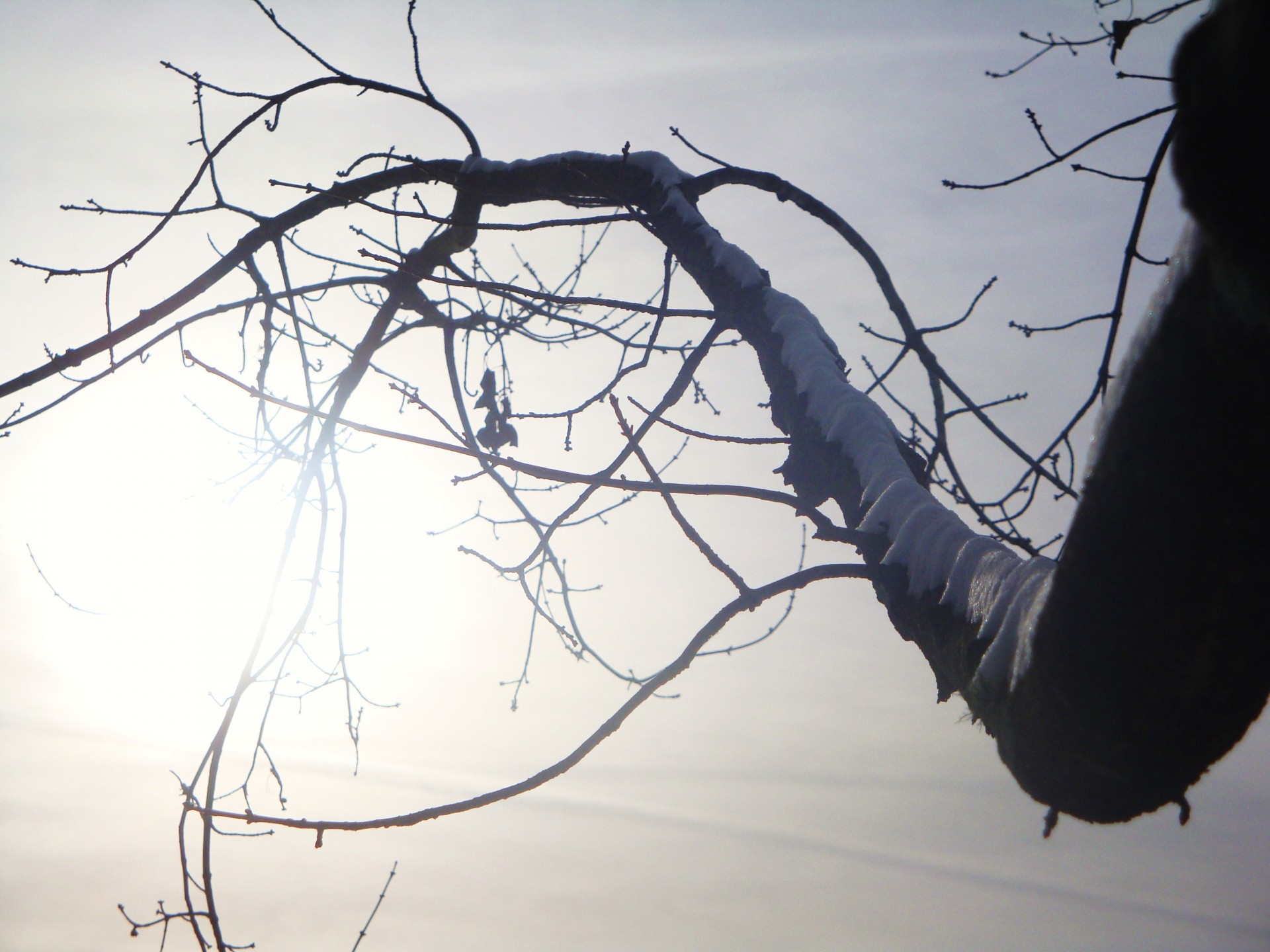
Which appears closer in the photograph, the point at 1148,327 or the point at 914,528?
the point at 1148,327

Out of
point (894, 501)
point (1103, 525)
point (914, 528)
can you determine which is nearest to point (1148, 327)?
point (1103, 525)

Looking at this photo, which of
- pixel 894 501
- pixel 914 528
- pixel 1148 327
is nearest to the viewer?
pixel 1148 327

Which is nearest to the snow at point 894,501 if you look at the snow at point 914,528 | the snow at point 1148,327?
the snow at point 914,528

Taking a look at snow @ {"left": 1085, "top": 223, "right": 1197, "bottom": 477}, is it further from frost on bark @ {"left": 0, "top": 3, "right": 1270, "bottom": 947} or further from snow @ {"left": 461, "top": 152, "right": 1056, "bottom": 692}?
snow @ {"left": 461, "top": 152, "right": 1056, "bottom": 692}

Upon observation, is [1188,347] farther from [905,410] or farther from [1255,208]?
[905,410]

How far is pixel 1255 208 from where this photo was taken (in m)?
0.66

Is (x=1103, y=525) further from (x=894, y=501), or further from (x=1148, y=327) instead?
(x=894, y=501)

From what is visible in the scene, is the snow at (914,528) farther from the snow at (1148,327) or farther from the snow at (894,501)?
the snow at (1148,327)

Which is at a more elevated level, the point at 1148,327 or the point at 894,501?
the point at 894,501

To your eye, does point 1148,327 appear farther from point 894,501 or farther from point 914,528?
point 894,501

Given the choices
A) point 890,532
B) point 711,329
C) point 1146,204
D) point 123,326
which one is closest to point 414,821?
point 890,532

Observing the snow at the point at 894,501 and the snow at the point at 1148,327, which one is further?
the snow at the point at 894,501

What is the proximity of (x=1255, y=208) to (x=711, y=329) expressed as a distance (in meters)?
2.35

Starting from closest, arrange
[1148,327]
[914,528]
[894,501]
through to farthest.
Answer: [1148,327], [914,528], [894,501]
